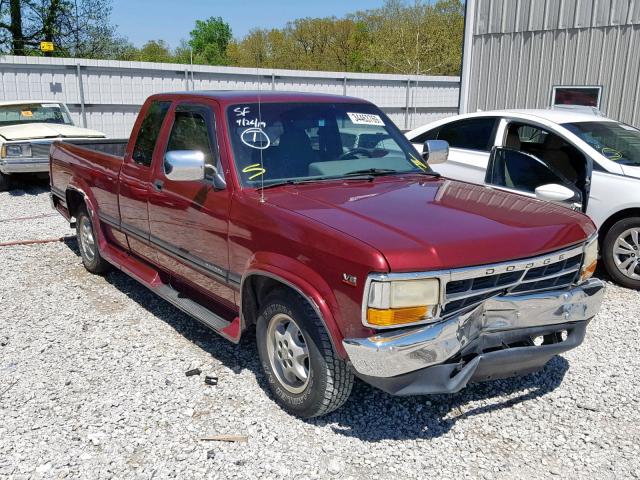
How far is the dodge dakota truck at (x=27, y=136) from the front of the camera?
10414 millimetres

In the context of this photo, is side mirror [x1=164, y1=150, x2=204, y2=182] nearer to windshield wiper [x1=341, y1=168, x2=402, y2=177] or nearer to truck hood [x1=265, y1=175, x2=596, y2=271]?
truck hood [x1=265, y1=175, x2=596, y2=271]

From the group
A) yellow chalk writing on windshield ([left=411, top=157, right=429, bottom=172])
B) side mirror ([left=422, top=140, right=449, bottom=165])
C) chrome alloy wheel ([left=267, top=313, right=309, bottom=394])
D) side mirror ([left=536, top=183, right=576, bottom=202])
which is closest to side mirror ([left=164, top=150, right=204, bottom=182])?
chrome alloy wheel ([left=267, top=313, right=309, bottom=394])

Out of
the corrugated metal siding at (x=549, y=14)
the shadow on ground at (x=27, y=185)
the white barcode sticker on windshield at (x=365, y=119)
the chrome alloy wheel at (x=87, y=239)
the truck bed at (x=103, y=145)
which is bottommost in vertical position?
the shadow on ground at (x=27, y=185)

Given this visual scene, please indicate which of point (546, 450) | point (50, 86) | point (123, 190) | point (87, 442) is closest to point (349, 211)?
point (546, 450)

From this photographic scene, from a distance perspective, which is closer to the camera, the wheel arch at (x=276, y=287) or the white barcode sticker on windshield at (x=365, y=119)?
the wheel arch at (x=276, y=287)

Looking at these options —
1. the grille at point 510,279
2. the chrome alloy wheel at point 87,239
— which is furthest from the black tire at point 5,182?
the grille at point 510,279

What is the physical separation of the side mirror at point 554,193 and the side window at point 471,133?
84.0 inches

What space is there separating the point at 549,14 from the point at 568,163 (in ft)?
18.3

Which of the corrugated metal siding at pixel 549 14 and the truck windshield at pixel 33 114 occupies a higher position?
the corrugated metal siding at pixel 549 14

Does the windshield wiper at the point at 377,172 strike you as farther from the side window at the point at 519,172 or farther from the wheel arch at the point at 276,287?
the side window at the point at 519,172

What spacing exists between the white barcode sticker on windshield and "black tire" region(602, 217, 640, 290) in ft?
9.23

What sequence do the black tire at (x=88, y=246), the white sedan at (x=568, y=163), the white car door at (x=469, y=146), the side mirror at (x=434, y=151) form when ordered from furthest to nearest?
the white car door at (x=469, y=146), the black tire at (x=88, y=246), the white sedan at (x=568, y=163), the side mirror at (x=434, y=151)

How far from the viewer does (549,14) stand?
433 inches

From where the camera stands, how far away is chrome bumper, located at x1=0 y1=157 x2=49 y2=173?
10.4 m
